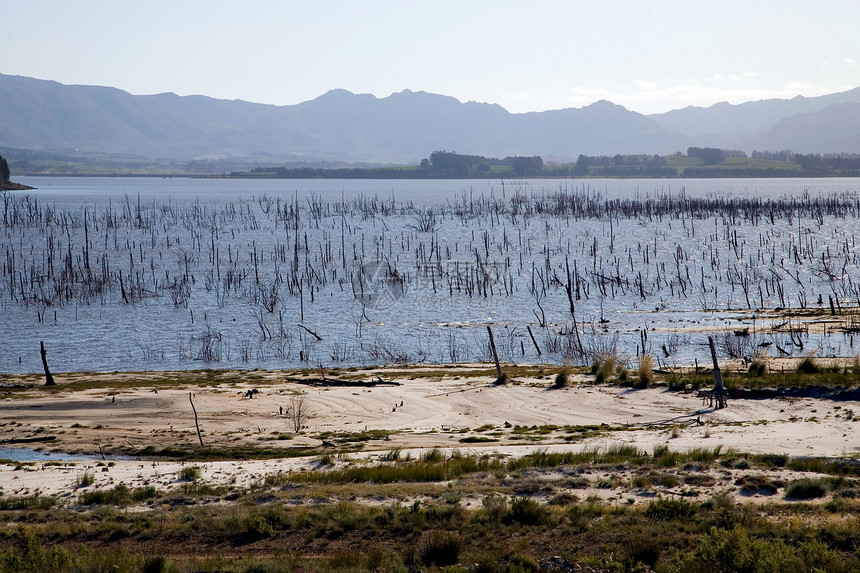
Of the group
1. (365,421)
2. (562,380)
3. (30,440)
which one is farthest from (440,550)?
(562,380)

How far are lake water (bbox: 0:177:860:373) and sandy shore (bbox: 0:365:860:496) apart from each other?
664cm

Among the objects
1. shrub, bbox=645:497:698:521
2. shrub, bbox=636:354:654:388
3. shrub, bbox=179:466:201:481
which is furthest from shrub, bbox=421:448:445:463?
shrub, bbox=636:354:654:388

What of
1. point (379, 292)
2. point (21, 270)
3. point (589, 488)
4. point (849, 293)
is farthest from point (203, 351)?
point (849, 293)

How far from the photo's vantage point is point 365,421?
840 inches

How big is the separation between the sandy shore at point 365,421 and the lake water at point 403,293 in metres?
6.64

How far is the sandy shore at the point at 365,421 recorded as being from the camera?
1656 centimetres

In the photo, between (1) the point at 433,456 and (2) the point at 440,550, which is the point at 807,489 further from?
(1) the point at 433,456

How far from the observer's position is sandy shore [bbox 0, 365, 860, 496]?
16.6 m

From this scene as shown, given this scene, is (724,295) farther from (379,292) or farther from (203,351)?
(203,351)

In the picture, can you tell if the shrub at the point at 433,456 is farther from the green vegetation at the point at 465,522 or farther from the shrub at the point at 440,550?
the shrub at the point at 440,550

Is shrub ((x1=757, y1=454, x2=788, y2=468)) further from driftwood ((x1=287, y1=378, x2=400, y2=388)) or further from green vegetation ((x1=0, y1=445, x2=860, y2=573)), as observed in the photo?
driftwood ((x1=287, y1=378, x2=400, y2=388))

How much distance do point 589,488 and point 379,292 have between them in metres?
33.3

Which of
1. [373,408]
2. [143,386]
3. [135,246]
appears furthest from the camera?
[135,246]

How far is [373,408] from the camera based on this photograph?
22453 millimetres
